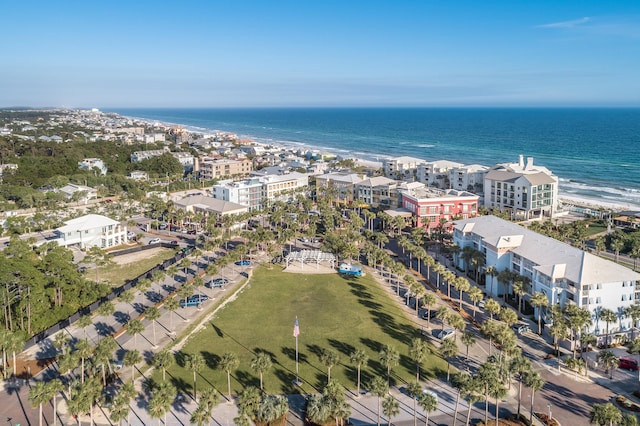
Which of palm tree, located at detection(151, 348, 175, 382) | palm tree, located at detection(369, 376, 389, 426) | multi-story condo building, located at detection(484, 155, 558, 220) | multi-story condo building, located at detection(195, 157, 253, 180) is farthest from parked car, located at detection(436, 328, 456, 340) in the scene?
multi-story condo building, located at detection(195, 157, 253, 180)

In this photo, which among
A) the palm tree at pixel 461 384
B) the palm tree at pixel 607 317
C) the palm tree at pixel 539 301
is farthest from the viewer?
the palm tree at pixel 539 301

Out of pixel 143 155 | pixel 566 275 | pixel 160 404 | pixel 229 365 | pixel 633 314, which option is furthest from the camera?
pixel 143 155

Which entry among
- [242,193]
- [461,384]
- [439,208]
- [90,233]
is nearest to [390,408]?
[461,384]

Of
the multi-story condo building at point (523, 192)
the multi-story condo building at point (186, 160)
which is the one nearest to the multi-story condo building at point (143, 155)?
the multi-story condo building at point (186, 160)

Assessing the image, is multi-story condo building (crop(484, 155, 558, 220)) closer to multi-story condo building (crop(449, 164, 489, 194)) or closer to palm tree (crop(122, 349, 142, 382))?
multi-story condo building (crop(449, 164, 489, 194))

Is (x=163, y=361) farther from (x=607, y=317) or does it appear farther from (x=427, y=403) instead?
(x=607, y=317)

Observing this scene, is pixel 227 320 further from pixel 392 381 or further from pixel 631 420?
pixel 631 420

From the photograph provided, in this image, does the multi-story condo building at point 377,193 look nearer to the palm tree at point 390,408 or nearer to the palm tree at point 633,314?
the palm tree at point 633,314
